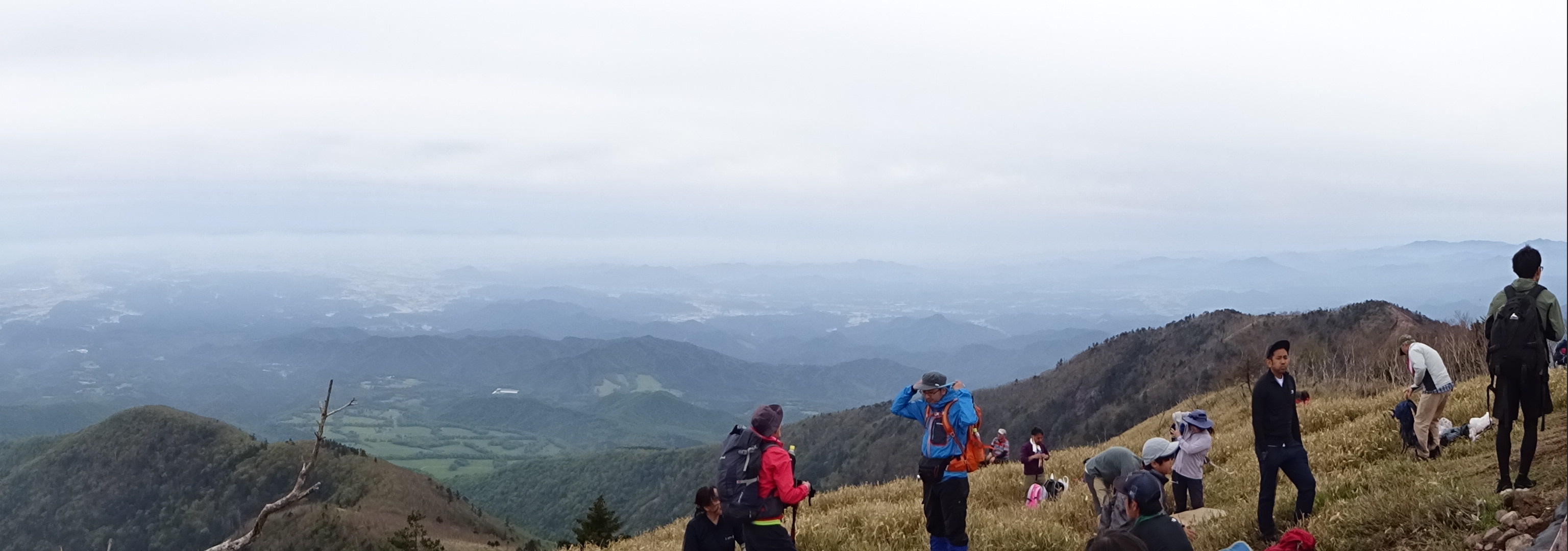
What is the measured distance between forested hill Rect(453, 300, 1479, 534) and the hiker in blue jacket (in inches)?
1473

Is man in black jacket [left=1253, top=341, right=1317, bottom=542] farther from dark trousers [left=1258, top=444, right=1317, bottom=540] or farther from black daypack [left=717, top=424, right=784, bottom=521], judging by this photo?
black daypack [left=717, top=424, right=784, bottom=521]

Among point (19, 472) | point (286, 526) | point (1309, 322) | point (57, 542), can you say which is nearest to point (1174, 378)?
point (1309, 322)

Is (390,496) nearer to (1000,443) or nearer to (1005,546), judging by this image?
(1000,443)

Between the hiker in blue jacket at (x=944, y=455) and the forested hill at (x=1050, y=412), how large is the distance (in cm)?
3741

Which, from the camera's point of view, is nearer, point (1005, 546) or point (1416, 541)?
point (1416, 541)

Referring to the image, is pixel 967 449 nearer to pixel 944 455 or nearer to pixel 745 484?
pixel 944 455

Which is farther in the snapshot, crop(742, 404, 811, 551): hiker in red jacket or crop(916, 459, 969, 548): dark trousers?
crop(916, 459, 969, 548): dark trousers

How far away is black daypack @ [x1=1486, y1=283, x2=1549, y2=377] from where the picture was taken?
277 inches

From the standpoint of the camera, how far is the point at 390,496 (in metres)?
104

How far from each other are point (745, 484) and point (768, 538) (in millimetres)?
591

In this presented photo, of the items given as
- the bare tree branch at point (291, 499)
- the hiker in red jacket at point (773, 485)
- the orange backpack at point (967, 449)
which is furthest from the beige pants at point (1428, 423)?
the bare tree branch at point (291, 499)

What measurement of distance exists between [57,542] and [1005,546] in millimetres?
150569

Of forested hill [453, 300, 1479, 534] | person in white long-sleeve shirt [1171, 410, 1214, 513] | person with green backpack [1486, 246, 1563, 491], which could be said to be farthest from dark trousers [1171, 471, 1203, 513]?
forested hill [453, 300, 1479, 534]

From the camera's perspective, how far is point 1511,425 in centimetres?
715
